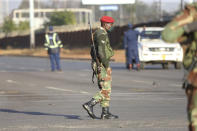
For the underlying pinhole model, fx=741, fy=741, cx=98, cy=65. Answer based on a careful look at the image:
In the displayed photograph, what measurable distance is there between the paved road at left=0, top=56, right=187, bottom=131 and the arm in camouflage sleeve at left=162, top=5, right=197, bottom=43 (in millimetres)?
3867

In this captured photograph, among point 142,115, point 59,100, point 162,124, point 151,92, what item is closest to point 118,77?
point 151,92

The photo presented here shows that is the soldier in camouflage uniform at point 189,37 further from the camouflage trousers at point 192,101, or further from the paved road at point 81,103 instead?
the paved road at point 81,103

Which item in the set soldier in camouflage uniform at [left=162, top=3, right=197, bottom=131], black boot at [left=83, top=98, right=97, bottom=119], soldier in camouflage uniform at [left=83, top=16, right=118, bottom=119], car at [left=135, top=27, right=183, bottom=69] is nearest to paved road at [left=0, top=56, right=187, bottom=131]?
black boot at [left=83, top=98, right=97, bottom=119]

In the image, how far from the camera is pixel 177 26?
22.5 ft

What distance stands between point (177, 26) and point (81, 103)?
9.00 meters

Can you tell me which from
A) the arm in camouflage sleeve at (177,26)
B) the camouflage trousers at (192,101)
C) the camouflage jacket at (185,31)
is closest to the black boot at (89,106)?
the camouflage jacket at (185,31)

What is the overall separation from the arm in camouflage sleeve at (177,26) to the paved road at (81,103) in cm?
387

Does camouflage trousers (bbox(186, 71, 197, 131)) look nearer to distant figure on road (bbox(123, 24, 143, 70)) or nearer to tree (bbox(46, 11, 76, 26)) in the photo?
distant figure on road (bbox(123, 24, 143, 70))

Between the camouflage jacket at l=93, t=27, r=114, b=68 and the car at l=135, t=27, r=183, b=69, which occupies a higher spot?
the camouflage jacket at l=93, t=27, r=114, b=68

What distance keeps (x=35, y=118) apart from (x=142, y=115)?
1827 millimetres

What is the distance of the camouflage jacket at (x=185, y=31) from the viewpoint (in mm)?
6875

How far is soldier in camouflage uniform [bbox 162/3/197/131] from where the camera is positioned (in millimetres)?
6871

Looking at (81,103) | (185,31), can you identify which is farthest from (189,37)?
(81,103)

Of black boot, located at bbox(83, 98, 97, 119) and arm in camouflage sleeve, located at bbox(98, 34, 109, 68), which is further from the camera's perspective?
black boot, located at bbox(83, 98, 97, 119)
